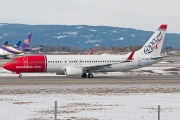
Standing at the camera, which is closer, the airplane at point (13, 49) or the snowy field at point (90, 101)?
the snowy field at point (90, 101)

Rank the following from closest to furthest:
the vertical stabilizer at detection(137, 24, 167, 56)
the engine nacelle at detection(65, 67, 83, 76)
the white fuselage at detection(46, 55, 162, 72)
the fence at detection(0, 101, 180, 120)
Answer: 1. the fence at detection(0, 101, 180, 120)
2. the engine nacelle at detection(65, 67, 83, 76)
3. the white fuselage at detection(46, 55, 162, 72)
4. the vertical stabilizer at detection(137, 24, 167, 56)

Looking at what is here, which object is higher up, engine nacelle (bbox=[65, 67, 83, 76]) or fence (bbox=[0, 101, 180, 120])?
engine nacelle (bbox=[65, 67, 83, 76])

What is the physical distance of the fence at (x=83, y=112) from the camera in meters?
23.6

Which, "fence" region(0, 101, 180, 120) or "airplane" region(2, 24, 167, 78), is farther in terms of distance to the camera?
"airplane" region(2, 24, 167, 78)

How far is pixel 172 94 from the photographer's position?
35.7 metres

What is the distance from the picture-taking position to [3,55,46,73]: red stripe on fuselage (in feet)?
171

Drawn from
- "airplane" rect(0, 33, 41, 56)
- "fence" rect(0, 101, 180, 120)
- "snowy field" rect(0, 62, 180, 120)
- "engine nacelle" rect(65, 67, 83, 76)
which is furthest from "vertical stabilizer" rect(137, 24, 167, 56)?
"airplane" rect(0, 33, 41, 56)

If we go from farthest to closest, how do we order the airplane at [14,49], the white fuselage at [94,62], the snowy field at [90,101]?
the airplane at [14,49] → the white fuselage at [94,62] → the snowy field at [90,101]

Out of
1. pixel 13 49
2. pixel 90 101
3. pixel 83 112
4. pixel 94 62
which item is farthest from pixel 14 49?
pixel 83 112

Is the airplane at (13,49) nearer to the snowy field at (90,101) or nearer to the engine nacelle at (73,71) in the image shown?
the engine nacelle at (73,71)

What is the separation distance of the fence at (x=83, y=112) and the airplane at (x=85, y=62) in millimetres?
22835

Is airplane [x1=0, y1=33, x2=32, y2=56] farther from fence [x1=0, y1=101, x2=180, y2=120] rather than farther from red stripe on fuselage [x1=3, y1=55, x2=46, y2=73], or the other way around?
fence [x1=0, y1=101, x2=180, y2=120]

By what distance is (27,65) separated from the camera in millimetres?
52188

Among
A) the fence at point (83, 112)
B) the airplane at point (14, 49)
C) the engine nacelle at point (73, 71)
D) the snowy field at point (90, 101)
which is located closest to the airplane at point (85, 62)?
the engine nacelle at point (73, 71)
